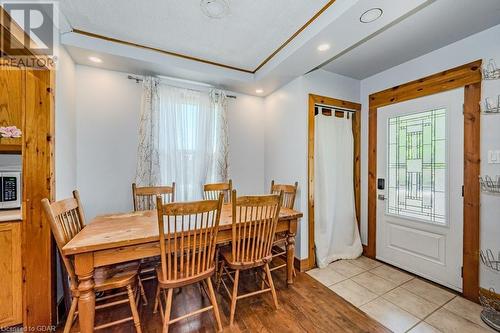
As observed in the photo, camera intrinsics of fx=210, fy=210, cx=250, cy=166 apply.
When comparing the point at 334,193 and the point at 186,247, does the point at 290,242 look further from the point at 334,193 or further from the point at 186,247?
the point at 186,247

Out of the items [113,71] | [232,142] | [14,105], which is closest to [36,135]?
[14,105]

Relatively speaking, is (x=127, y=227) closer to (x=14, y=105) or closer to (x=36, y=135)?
(x=36, y=135)

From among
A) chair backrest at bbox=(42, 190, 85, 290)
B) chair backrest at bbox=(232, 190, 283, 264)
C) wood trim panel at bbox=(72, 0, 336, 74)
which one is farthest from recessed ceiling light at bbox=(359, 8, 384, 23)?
chair backrest at bbox=(42, 190, 85, 290)

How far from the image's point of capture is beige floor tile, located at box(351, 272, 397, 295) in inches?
86.7

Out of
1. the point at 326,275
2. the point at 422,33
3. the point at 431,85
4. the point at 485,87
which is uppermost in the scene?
the point at 422,33

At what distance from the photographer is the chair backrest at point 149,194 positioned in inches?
93.7

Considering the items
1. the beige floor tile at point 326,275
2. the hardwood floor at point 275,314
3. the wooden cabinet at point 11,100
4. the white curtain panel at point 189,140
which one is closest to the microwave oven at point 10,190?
the wooden cabinet at point 11,100

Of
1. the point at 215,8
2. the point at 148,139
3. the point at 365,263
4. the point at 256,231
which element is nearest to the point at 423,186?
the point at 365,263

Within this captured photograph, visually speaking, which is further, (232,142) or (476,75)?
(232,142)

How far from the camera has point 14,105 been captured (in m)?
1.69

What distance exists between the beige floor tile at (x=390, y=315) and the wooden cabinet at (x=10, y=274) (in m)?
2.79

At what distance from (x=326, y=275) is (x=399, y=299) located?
71cm

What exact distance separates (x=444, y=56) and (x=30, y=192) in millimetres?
4036

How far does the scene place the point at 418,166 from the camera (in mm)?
2473
